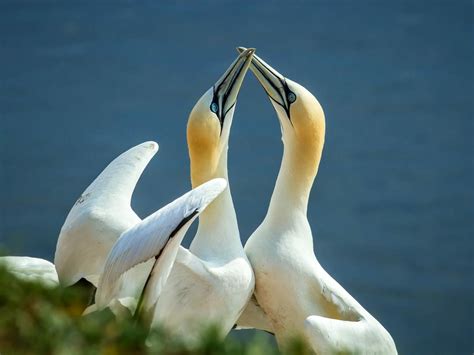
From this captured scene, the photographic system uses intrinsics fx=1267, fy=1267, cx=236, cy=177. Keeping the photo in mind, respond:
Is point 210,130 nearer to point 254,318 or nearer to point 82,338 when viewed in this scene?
point 254,318

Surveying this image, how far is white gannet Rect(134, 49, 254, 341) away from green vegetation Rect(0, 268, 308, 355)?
2.19m

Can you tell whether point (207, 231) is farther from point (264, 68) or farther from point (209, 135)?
point (264, 68)

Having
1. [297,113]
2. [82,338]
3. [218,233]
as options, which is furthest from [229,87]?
[82,338]

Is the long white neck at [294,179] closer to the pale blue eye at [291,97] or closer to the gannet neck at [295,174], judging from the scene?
the gannet neck at [295,174]

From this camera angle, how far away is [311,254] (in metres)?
6.21

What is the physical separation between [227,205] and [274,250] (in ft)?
1.04

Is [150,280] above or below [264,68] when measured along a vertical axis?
below

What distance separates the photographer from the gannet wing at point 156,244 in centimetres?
498

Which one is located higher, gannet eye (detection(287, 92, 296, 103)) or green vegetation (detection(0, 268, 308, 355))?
gannet eye (detection(287, 92, 296, 103))

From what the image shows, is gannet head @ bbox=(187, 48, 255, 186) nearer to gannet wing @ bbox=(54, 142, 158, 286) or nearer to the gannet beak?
the gannet beak

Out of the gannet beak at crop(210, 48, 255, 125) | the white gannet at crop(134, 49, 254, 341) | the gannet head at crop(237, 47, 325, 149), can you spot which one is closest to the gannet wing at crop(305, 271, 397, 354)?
the white gannet at crop(134, 49, 254, 341)

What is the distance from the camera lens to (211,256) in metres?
6.00

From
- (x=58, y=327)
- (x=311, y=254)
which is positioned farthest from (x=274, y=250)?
(x=58, y=327)

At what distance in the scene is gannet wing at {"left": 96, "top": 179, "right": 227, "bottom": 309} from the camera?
498 centimetres
